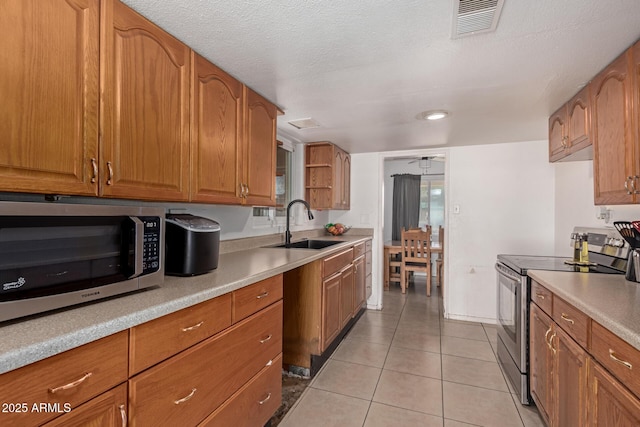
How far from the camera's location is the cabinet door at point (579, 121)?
72.3 inches

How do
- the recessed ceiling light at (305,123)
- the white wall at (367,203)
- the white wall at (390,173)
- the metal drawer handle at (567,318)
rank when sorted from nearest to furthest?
the metal drawer handle at (567,318), the recessed ceiling light at (305,123), the white wall at (367,203), the white wall at (390,173)

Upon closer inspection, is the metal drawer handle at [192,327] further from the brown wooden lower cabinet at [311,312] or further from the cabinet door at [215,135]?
the brown wooden lower cabinet at [311,312]

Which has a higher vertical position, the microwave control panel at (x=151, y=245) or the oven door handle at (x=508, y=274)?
the microwave control panel at (x=151, y=245)

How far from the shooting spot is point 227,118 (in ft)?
5.81

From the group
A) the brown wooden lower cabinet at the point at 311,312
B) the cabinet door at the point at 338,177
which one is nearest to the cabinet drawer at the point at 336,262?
the brown wooden lower cabinet at the point at 311,312

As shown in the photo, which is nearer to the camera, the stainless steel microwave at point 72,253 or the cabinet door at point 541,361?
the stainless steel microwave at point 72,253

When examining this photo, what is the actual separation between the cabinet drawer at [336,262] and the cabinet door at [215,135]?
0.90 metres

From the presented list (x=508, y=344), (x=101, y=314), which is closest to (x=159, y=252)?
(x=101, y=314)

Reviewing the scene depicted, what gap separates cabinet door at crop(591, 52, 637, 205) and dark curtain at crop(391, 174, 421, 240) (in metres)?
4.14

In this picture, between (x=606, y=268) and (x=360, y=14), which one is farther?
(x=606, y=268)

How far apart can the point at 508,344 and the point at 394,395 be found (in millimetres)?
921

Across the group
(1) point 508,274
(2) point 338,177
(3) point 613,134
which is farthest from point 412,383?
(2) point 338,177

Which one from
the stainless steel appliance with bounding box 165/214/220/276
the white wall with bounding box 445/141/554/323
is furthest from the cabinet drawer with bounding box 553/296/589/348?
the white wall with bounding box 445/141/554/323

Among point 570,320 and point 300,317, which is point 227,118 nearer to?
point 300,317
